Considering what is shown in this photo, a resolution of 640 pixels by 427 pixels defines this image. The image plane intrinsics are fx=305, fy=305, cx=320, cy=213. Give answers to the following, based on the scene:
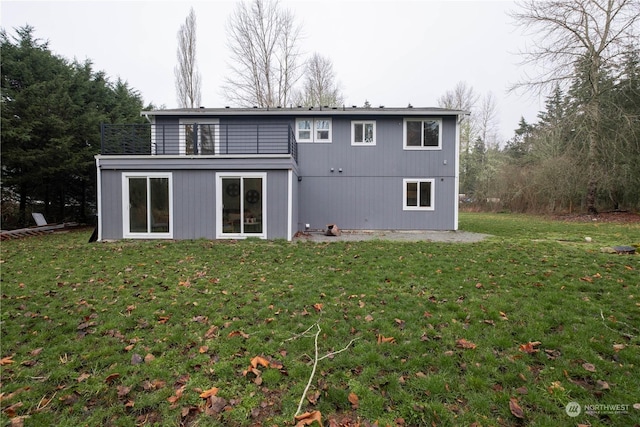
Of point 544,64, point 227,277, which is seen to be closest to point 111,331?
point 227,277

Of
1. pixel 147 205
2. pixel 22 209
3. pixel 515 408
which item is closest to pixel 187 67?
pixel 22 209

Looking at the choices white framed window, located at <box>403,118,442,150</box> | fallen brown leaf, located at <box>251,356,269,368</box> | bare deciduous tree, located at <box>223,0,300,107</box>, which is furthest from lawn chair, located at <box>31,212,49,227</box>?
white framed window, located at <box>403,118,442,150</box>

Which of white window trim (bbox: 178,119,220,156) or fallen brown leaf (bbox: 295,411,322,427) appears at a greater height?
white window trim (bbox: 178,119,220,156)

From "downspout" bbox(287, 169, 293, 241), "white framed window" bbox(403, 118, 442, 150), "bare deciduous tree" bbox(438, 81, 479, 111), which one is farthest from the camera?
"bare deciduous tree" bbox(438, 81, 479, 111)

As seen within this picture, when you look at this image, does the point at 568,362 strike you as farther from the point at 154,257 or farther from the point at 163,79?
the point at 163,79

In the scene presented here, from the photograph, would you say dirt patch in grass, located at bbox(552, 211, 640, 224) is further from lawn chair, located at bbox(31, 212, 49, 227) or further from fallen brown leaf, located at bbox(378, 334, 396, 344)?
lawn chair, located at bbox(31, 212, 49, 227)

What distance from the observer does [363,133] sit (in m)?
12.6

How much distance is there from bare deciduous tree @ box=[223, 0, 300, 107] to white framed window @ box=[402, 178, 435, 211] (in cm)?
1255

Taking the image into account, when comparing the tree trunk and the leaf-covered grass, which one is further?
the tree trunk

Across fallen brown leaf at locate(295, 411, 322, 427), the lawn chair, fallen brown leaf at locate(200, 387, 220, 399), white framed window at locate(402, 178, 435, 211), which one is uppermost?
white framed window at locate(402, 178, 435, 211)

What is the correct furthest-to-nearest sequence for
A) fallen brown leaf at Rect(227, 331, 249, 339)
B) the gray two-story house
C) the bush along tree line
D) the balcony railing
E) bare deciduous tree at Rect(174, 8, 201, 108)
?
bare deciduous tree at Rect(174, 8, 201, 108)
the bush along tree line
the gray two-story house
the balcony railing
fallen brown leaf at Rect(227, 331, 249, 339)

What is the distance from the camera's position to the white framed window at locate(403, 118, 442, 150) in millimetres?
12523

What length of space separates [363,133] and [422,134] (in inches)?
95.6

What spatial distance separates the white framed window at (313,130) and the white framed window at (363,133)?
0.97m
